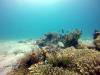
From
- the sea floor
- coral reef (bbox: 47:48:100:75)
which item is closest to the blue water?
the sea floor

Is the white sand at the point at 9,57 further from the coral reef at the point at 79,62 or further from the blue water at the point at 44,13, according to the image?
the blue water at the point at 44,13

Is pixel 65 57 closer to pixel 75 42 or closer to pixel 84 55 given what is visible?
pixel 84 55

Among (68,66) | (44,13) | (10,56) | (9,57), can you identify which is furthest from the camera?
(44,13)

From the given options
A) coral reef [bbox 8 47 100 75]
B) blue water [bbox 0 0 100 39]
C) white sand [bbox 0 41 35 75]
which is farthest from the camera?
blue water [bbox 0 0 100 39]

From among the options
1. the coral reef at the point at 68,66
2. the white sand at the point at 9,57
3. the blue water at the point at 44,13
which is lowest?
the coral reef at the point at 68,66

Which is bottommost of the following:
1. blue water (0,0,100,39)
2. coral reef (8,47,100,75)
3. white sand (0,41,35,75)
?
coral reef (8,47,100,75)

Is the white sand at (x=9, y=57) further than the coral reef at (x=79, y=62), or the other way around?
the white sand at (x=9, y=57)

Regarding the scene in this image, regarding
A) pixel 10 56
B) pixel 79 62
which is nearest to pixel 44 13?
pixel 10 56

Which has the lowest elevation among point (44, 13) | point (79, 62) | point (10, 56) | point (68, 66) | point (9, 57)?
point (68, 66)

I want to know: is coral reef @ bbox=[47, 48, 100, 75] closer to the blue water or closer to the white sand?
the white sand

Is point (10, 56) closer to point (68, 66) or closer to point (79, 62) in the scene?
point (68, 66)

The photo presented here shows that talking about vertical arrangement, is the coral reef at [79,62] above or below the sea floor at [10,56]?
below

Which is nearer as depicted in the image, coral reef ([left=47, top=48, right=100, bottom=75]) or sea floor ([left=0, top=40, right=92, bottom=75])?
coral reef ([left=47, top=48, right=100, bottom=75])

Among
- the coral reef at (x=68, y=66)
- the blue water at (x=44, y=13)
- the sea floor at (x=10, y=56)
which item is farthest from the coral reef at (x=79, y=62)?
the blue water at (x=44, y=13)
